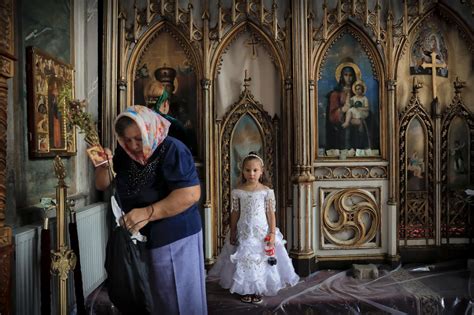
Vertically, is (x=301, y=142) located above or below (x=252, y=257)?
above

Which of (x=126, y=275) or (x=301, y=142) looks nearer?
(x=126, y=275)

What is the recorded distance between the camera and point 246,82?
4.76m

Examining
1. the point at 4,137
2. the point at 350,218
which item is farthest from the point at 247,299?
the point at 4,137

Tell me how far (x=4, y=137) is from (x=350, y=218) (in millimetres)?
3881

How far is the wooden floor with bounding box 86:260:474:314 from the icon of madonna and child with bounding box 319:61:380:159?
1549mm

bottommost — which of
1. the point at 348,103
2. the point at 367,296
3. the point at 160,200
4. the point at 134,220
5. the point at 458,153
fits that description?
the point at 367,296

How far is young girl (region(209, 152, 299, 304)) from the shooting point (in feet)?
11.9

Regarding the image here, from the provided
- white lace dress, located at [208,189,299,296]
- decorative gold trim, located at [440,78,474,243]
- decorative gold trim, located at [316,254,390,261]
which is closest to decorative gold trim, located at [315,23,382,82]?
decorative gold trim, located at [440,78,474,243]

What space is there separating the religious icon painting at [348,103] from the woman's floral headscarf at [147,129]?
2865mm

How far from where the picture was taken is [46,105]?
129 inches

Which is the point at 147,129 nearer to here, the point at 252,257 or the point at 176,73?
the point at 252,257

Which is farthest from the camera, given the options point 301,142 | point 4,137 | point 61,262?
point 301,142

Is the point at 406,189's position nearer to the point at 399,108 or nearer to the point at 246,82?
the point at 399,108

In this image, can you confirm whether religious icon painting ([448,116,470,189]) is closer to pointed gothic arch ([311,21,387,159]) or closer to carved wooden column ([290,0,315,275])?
pointed gothic arch ([311,21,387,159])
